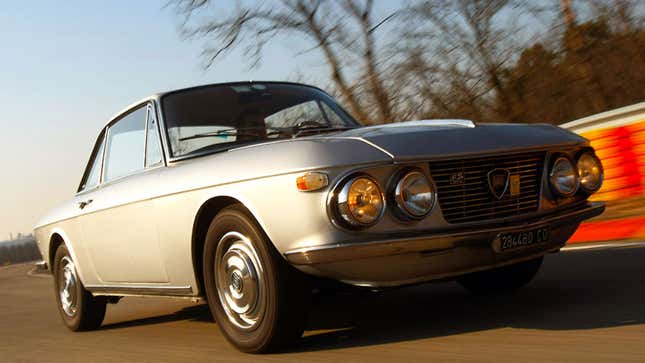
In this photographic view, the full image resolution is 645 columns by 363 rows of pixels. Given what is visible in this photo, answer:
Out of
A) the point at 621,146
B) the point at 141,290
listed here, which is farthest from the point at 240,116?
the point at 621,146

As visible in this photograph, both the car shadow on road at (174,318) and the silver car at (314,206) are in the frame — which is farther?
the car shadow on road at (174,318)

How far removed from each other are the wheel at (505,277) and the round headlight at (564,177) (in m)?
0.93

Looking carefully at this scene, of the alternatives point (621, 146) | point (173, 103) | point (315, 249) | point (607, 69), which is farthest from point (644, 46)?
point (315, 249)

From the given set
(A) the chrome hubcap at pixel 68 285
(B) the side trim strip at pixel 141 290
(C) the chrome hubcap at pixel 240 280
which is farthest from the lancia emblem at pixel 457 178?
(A) the chrome hubcap at pixel 68 285

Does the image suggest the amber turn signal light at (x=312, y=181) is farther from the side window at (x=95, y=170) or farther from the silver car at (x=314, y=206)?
the side window at (x=95, y=170)

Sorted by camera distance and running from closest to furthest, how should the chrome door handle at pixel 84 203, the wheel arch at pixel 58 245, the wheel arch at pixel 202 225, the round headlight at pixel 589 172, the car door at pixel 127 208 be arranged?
the wheel arch at pixel 202 225
the round headlight at pixel 589 172
the car door at pixel 127 208
the chrome door handle at pixel 84 203
the wheel arch at pixel 58 245

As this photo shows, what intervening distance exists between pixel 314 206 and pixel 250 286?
66cm

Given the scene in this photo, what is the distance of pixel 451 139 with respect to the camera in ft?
13.5

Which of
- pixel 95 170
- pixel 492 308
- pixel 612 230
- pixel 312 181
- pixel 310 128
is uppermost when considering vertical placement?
pixel 95 170

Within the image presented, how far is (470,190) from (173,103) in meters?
2.34

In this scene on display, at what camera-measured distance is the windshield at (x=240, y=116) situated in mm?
5316

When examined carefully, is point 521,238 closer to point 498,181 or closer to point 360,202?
point 498,181

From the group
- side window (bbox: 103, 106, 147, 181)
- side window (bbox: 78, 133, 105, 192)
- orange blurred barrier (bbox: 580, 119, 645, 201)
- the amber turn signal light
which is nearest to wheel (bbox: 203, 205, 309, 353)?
the amber turn signal light

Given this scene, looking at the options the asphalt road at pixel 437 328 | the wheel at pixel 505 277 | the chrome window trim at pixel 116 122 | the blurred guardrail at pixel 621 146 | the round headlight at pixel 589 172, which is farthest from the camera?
the blurred guardrail at pixel 621 146
